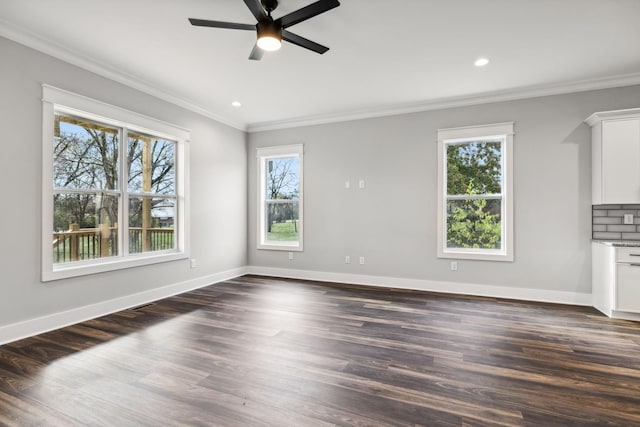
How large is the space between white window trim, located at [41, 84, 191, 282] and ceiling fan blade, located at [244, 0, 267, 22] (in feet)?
7.54

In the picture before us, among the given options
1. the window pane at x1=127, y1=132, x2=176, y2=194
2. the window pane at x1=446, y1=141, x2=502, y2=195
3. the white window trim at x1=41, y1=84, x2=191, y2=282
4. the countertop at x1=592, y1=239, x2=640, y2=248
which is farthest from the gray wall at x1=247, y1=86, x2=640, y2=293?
the window pane at x1=127, y1=132, x2=176, y2=194

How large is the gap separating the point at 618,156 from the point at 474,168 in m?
1.52

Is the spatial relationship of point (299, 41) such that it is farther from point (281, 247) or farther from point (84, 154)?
point (281, 247)

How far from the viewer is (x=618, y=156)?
3.57m

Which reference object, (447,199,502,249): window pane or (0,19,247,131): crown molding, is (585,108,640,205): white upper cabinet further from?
(0,19,247,131): crown molding

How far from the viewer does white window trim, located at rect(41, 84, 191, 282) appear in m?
3.04

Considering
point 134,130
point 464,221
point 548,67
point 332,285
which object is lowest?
point 332,285

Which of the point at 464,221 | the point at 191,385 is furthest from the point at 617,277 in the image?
the point at 191,385

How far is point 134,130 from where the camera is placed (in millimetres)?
3975

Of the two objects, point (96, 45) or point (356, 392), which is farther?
point (96, 45)

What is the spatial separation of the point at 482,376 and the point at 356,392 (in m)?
0.94

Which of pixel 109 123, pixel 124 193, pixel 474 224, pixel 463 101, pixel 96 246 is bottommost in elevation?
pixel 96 246

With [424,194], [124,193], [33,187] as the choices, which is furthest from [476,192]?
[33,187]

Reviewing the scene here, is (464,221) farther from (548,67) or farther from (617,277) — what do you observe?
(548,67)
